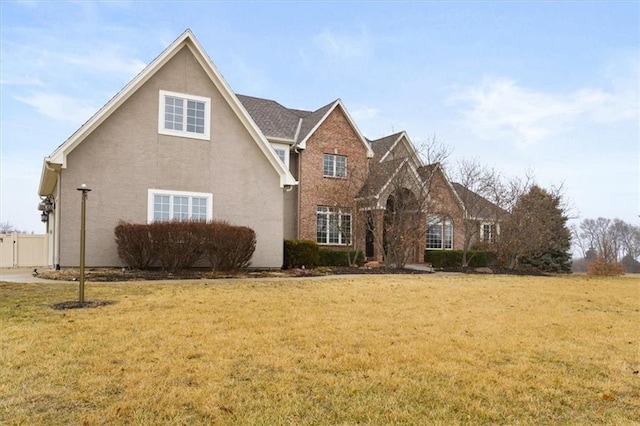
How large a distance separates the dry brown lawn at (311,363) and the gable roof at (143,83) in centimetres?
682

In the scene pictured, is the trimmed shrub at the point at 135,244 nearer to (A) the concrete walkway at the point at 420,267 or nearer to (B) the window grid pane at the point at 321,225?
(B) the window grid pane at the point at 321,225

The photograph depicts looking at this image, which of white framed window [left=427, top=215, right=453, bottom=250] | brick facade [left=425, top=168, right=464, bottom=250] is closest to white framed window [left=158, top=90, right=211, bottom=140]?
brick facade [left=425, top=168, right=464, bottom=250]

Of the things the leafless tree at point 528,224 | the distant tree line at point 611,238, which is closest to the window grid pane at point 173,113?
the leafless tree at point 528,224

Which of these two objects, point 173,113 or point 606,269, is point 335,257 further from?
point 606,269

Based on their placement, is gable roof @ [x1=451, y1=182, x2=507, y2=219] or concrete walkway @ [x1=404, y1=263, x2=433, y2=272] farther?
gable roof @ [x1=451, y1=182, x2=507, y2=219]

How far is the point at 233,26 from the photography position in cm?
1706

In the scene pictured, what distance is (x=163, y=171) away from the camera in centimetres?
1658

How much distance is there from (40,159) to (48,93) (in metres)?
2.54

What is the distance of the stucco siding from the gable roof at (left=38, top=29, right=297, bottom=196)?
0.69 ft

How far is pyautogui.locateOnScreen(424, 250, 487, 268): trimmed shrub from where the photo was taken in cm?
2478

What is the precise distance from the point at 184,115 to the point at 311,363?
1386 centimetres

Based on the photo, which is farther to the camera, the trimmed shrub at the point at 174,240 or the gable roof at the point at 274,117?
the gable roof at the point at 274,117

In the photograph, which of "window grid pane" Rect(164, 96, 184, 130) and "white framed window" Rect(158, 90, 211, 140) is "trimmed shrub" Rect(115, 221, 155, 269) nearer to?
"white framed window" Rect(158, 90, 211, 140)

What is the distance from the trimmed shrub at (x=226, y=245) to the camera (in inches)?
595
